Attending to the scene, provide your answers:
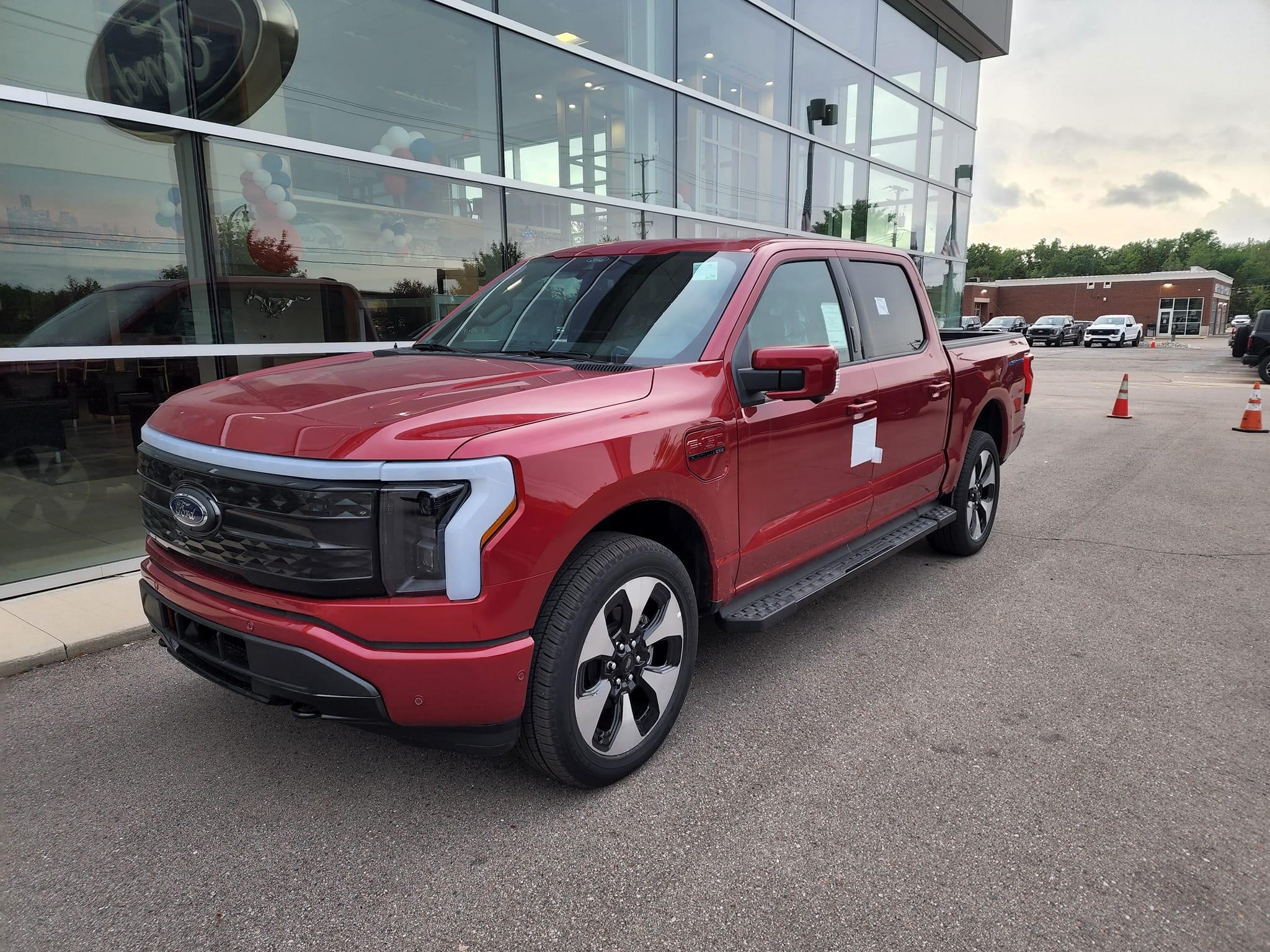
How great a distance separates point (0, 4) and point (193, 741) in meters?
5.33

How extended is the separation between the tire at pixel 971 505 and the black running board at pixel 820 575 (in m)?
0.37

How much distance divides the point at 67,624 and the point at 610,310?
3428 millimetres

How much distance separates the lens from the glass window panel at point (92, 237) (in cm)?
542

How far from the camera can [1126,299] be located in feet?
247

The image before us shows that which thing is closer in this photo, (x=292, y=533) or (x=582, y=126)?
(x=292, y=533)

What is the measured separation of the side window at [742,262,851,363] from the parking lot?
152 cm

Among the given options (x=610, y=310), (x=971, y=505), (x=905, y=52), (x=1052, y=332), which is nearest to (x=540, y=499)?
(x=610, y=310)

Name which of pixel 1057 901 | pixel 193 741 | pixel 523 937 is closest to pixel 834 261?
pixel 1057 901

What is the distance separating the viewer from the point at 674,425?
9.45ft

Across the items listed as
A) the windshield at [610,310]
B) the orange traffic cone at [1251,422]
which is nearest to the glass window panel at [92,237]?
the windshield at [610,310]

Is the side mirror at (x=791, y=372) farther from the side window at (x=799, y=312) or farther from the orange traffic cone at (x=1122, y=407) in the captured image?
the orange traffic cone at (x=1122, y=407)

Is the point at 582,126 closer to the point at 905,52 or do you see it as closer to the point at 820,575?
the point at 820,575

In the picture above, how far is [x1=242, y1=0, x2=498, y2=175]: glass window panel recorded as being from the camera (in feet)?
23.3

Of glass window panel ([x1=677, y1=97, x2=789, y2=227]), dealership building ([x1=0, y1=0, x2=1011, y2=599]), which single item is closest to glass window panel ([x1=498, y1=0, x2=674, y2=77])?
dealership building ([x1=0, y1=0, x2=1011, y2=599])
